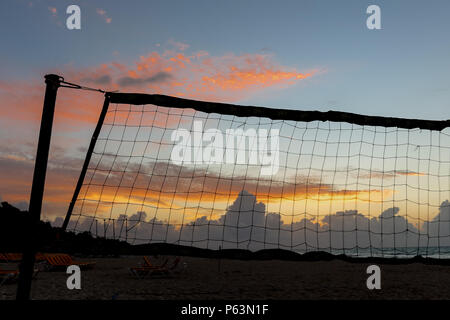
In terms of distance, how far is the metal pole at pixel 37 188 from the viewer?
429 centimetres

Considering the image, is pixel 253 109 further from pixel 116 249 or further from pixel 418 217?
pixel 418 217

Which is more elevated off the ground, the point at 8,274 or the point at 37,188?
the point at 37,188

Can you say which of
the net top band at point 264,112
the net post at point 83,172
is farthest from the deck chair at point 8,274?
the net top band at point 264,112

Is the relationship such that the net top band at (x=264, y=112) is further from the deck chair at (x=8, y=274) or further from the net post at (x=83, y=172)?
the deck chair at (x=8, y=274)

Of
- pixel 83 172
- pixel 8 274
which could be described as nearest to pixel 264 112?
pixel 83 172

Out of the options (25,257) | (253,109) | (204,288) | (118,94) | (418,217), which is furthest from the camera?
(204,288)

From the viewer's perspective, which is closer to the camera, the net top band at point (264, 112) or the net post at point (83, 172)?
the net post at point (83, 172)

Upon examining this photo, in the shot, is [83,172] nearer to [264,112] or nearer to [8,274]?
[264,112]

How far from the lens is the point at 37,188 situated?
4441 mm

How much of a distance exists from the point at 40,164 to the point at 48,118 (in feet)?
1.77

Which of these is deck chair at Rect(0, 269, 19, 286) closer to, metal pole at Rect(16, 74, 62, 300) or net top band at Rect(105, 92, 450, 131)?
metal pole at Rect(16, 74, 62, 300)

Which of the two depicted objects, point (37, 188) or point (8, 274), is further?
point (8, 274)
